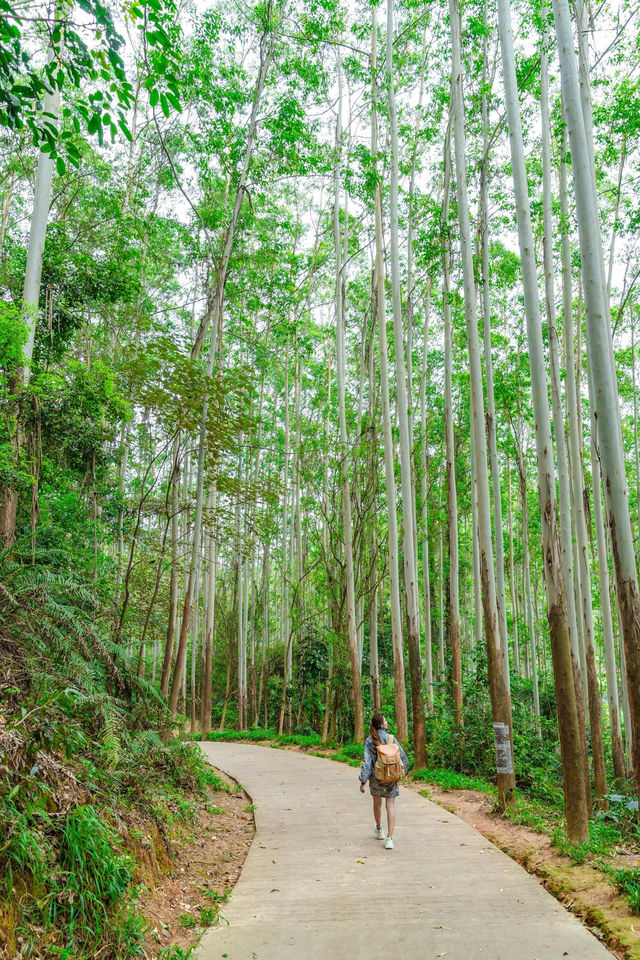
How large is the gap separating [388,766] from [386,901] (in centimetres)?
173

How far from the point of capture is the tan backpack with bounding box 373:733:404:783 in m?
6.35

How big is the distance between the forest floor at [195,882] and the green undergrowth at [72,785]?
141mm

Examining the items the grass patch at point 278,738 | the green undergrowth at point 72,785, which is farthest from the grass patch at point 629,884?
the grass patch at point 278,738

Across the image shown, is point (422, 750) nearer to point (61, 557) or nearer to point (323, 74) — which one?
point (61, 557)

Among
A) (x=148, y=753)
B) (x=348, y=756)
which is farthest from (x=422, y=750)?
(x=148, y=753)

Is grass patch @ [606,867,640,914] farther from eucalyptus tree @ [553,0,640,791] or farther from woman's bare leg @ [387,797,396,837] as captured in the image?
woman's bare leg @ [387,797,396,837]

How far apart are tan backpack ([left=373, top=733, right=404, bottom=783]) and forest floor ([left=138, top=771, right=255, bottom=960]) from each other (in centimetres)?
165

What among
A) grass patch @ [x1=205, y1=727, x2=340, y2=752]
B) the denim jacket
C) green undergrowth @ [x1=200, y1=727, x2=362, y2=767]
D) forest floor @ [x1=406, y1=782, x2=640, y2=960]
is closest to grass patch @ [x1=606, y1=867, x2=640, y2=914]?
forest floor @ [x1=406, y1=782, x2=640, y2=960]

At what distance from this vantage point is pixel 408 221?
15.8 metres

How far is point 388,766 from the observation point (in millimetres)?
6371

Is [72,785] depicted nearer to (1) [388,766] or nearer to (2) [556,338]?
(1) [388,766]

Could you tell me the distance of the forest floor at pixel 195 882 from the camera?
4020 mm

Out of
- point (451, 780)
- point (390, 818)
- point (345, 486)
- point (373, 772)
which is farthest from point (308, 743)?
point (390, 818)

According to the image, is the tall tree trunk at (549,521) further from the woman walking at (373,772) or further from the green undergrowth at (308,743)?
the green undergrowth at (308,743)
